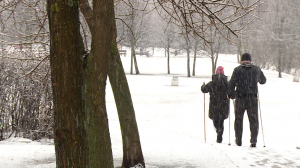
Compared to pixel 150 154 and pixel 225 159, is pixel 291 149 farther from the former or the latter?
pixel 150 154

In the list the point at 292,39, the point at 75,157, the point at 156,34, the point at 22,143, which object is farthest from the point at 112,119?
the point at 156,34

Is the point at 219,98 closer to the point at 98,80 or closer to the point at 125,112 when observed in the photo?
the point at 125,112

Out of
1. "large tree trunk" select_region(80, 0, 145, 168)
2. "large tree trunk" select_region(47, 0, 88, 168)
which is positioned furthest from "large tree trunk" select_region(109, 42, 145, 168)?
"large tree trunk" select_region(47, 0, 88, 168)

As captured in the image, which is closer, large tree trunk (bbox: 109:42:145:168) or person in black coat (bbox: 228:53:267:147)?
large tree trunk (bbox: 109:42:145:168)

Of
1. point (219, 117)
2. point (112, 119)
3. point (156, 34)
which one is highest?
point (156, 34)

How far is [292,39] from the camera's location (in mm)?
38219

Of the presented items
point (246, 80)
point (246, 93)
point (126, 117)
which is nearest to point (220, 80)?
point (246, 80)

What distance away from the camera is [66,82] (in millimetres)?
3191

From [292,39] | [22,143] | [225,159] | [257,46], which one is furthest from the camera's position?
[257,46]

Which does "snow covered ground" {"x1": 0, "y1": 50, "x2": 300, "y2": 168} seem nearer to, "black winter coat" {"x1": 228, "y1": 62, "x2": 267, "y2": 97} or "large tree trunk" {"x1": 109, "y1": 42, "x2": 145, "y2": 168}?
"large tree trunk" {"x1": 109, "y1": 42, "x2": 145, "y2": 168}

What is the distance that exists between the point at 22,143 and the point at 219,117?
4.69 meters

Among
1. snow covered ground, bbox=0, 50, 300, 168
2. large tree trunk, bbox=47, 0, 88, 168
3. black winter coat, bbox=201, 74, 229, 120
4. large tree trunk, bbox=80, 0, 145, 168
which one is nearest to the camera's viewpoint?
large tree trunk, bbox=47, 0, 88, 168

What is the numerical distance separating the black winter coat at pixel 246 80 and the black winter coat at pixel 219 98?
0.77m

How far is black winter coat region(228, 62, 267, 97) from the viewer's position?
691 centimetres
